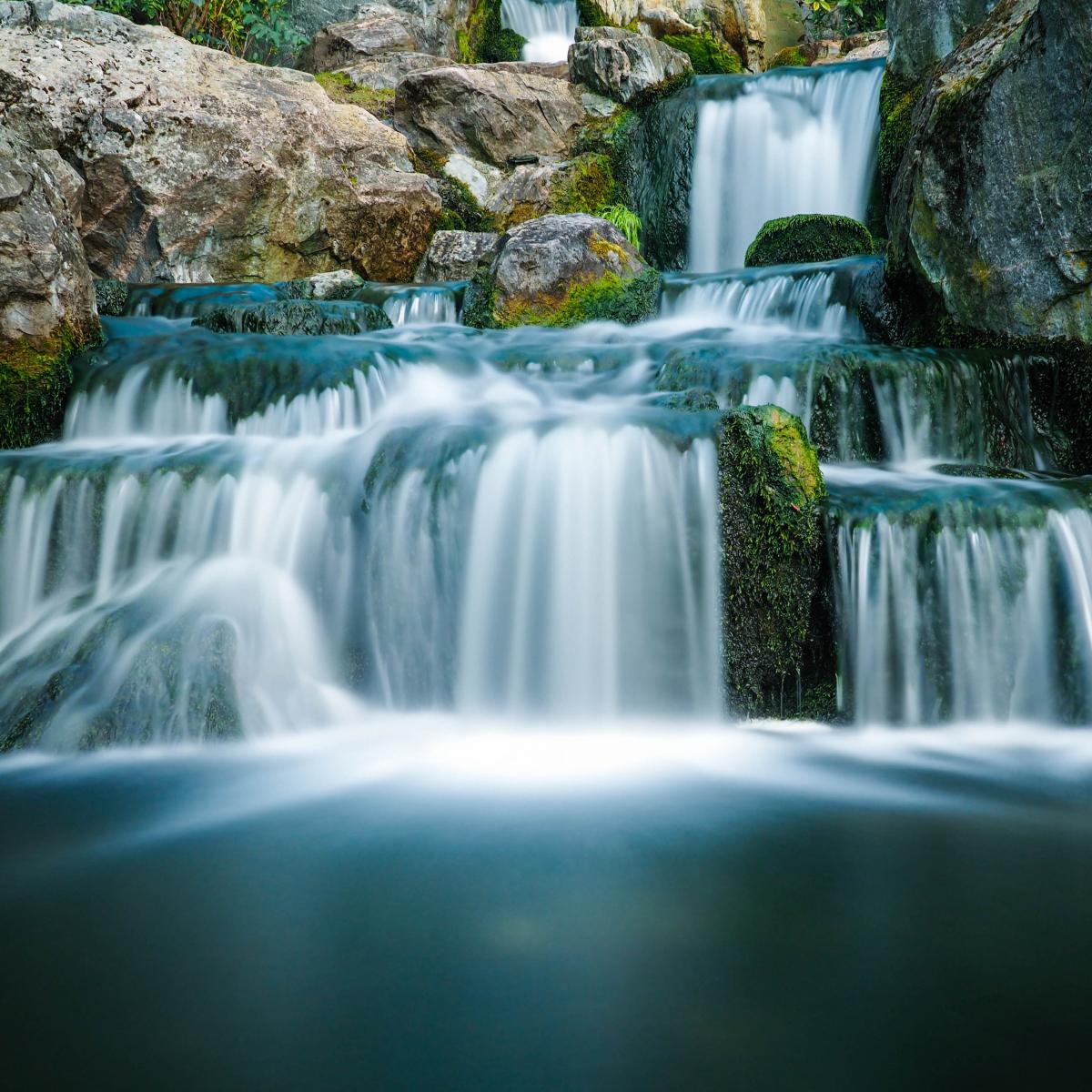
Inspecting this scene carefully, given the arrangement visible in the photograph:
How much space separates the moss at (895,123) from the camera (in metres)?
8.25

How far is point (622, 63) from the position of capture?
40.9 ft

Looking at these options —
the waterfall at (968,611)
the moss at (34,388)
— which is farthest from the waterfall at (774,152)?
the waterfall at (968,611)

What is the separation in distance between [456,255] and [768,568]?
7.05 metres

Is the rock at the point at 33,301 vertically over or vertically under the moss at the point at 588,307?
under

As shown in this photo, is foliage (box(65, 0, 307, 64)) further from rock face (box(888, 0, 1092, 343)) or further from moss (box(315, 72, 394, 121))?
rock face (box(888, 0, 1092, 343))

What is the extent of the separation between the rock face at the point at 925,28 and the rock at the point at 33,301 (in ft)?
24.5

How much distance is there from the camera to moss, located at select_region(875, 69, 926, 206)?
8.25m

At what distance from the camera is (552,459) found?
427cm

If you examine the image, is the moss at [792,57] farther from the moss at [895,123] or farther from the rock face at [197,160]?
the rock face at [197,160]

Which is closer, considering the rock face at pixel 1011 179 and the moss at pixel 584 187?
the rock face at pixel 1011 179

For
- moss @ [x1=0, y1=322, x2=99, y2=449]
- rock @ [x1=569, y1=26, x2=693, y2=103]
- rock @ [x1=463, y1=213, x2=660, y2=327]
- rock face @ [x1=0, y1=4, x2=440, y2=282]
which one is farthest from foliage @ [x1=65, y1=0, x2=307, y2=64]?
moss @ [x1=0, y1=322, x2=99, y2=449]

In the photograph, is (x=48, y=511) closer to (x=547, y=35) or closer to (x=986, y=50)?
(x=986, y=50)

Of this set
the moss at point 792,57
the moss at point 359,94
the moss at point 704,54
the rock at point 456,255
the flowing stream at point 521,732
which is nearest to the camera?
the flowing stream at point 521,732

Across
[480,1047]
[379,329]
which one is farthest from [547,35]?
[480,1047]
